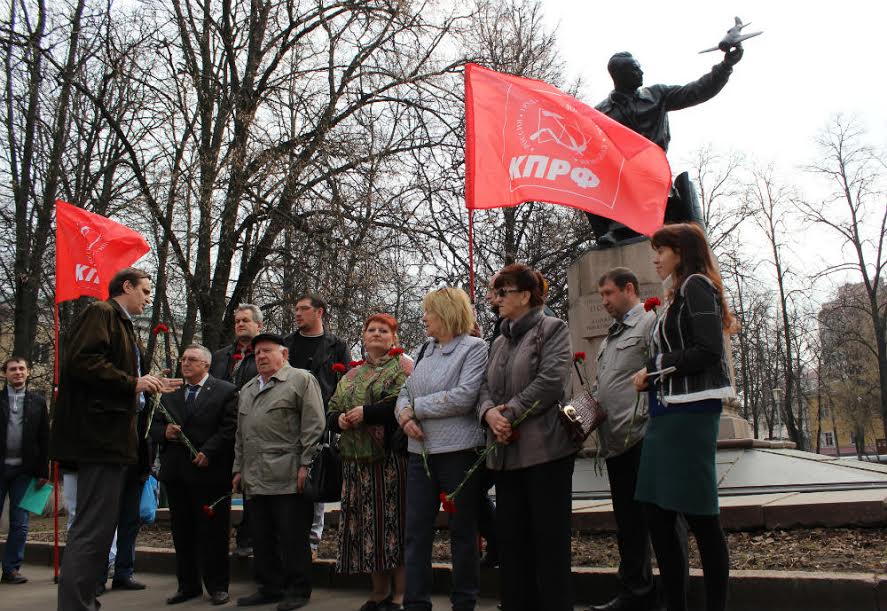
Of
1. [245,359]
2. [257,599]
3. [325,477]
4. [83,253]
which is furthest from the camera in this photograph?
[83,253]

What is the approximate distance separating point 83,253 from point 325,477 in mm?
4186

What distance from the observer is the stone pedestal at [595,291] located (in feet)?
28.4

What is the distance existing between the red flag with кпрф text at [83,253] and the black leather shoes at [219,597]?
3.49 m

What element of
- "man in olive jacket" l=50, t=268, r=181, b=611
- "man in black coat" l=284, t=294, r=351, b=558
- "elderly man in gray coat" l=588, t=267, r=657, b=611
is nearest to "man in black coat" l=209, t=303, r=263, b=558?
"man in black coat" l=284, t=294, r=351, b=558

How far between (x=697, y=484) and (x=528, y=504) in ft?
2.83

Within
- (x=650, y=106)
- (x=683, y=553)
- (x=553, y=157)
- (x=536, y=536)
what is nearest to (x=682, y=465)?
(x=683, y=553)

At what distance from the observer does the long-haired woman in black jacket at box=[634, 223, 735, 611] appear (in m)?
3.33

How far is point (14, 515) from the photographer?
704cm

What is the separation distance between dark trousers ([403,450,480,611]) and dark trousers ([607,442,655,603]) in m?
0.77

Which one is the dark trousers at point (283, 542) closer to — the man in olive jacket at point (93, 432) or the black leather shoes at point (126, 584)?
the man in olive jacket at point (93, 432)

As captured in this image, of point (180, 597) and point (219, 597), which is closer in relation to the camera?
point (219, 597)

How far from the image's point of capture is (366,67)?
15047 mm

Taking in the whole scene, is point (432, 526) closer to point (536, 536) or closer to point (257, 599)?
point (536, 536)

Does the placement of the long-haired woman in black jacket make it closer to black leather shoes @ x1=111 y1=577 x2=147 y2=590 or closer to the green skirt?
the green skirt
